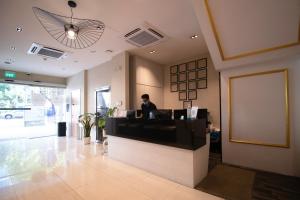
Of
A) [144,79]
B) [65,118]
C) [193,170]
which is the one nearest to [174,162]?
[193,170]

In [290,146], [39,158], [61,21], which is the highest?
[61,21]

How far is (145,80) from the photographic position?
17.5ft

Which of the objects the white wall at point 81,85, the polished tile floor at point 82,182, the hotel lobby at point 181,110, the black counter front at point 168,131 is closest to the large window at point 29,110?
the white wall at point 81,85

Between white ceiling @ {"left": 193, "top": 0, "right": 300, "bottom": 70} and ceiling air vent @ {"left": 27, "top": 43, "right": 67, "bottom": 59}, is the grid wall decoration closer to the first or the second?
white ceiling @ {"left": 193, "top": 0, "right": 300, "bottom": 70}

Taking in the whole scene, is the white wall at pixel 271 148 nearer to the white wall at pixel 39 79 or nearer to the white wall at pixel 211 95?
the white wall at pixel 211 95

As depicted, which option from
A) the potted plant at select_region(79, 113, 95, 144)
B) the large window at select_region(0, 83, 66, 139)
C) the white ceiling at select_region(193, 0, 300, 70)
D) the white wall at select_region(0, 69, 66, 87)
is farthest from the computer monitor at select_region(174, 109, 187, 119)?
the large window at select_region(0, 83, 66, 139)

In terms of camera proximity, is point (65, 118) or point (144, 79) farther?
point (65, 118)

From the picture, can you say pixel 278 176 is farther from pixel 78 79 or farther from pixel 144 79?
pixel 78 79

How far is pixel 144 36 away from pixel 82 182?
3396mm

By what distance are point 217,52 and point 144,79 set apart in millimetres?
2633

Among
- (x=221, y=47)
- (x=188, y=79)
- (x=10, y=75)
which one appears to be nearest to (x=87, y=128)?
(x=188, y=79)

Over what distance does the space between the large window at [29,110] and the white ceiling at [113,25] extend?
2.10m

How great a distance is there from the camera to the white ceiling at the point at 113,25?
2.69m

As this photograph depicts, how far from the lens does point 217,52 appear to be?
10.9 ft
